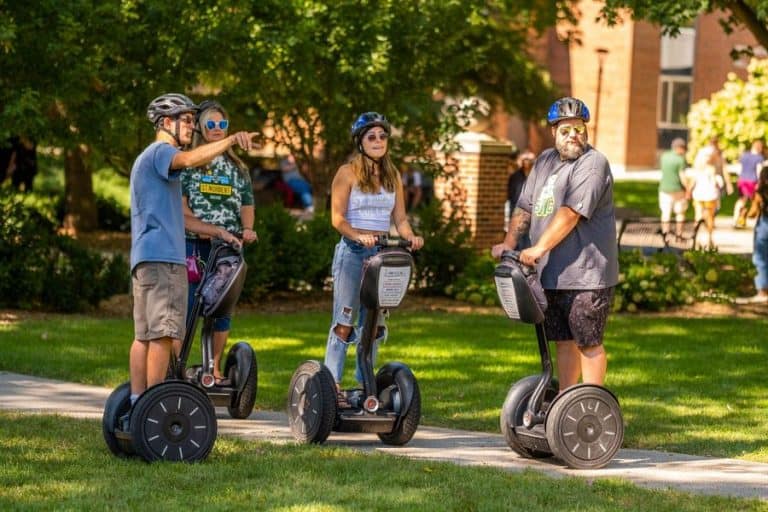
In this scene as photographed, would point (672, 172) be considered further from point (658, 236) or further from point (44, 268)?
point (44, 268)

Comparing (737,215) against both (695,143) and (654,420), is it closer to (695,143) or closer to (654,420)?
(695,143)

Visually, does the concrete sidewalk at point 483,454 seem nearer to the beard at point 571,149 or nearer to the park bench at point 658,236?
the beard at point 571,149

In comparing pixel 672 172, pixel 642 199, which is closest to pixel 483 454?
pixel 672 172

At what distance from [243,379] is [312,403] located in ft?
3.66

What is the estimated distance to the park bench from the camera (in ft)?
60.6

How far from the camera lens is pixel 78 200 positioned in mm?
25734

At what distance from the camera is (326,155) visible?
19.0 meters

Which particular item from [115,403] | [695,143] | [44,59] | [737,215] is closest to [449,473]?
[115,403]

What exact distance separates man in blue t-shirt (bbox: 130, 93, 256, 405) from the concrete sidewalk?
104cm

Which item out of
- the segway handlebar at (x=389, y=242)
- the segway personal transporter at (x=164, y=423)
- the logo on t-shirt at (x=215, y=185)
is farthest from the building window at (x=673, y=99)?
the segway personal transporter at (x=164, y=423)

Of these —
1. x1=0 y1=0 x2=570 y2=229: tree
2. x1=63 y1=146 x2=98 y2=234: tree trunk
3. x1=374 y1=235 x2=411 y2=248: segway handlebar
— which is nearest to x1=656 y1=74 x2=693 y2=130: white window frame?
x1=63 y1=146 x2=98 y2=234: tree trunk

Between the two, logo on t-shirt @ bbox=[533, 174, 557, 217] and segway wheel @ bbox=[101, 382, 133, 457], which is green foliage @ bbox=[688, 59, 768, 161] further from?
segway wheel @ bbox=[101, 382, 133, 457]

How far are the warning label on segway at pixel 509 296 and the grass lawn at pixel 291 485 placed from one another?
0.80 m

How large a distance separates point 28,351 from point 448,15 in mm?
7631
